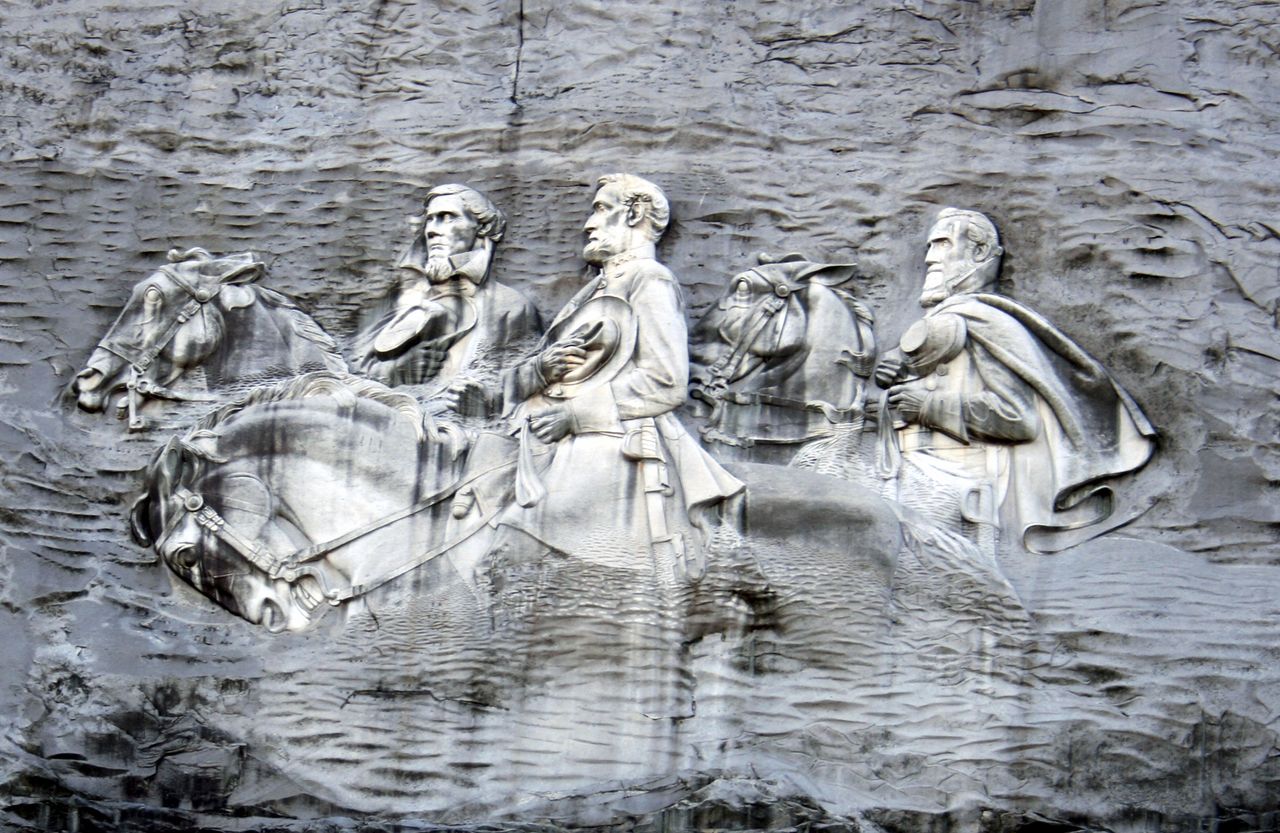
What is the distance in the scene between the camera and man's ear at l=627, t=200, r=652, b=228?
10797mm

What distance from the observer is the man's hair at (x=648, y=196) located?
35.5ft

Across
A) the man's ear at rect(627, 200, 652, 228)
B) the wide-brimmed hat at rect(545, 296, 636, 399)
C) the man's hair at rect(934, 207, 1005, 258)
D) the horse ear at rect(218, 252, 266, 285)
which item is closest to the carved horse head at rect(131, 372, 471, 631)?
the wide-brimmed hat at rect(545, 296, 636, 399)

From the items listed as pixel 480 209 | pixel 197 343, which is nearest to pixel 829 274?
pixel 480 209

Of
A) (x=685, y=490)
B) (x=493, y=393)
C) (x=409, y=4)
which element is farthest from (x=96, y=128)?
(x=685, y=490)

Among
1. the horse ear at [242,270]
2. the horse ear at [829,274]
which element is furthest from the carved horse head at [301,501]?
the horse ear at [829,274]

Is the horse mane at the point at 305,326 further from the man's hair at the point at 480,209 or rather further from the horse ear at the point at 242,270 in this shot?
the man's hair at the point at 480,209

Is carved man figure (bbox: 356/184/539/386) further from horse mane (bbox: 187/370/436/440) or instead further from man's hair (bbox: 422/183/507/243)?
horse mane (bbox: 187/370/436/440)

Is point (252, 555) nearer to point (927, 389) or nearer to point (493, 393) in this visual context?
point (493, 393)

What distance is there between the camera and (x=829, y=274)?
1077 cm

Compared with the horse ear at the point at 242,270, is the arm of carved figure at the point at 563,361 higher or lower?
lower

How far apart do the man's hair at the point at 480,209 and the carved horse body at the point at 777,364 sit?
39.2 inches

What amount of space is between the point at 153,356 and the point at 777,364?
8.55 ft

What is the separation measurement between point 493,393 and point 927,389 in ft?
5.83

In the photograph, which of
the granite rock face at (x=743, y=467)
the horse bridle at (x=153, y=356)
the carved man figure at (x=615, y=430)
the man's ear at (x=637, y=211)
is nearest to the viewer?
the granite rock face at (x=743, y=467)
